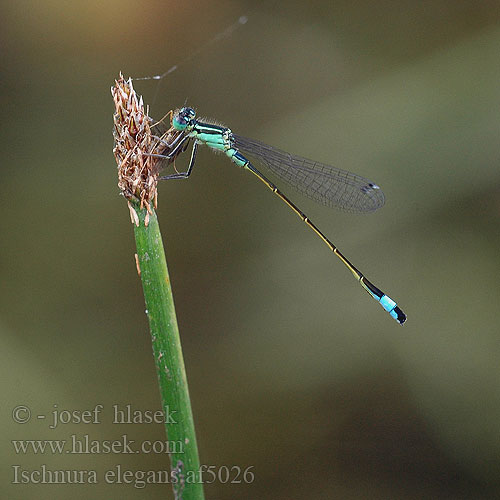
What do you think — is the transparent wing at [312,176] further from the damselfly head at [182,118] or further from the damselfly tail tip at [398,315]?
the damselfly tail tip at [398,315]

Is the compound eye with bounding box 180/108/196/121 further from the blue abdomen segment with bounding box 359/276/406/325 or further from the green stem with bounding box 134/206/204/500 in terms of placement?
the green stem with bounding box 134/206/204/500

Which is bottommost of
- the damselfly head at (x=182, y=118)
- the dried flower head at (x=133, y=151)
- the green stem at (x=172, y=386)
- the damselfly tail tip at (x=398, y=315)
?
the green stem at (x=172, y=386)

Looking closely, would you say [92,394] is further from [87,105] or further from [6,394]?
[87,105]

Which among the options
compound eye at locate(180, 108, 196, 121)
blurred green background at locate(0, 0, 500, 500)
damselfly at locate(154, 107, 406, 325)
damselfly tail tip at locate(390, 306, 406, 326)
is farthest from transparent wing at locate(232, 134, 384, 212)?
damselfly tail tip at locate(390, 306, 406, 326)

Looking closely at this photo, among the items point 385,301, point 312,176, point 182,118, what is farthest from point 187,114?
point 385,301

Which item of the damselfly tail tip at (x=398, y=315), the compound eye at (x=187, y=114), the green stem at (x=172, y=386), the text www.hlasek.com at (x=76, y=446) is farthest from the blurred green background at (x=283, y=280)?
the green stem at (x=172, y=386)

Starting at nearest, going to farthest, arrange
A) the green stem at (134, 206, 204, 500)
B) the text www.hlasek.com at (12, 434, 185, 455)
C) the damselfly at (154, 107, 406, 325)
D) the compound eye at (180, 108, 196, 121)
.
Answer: the green stem at (134, 206, 204, 500)
the text www.hlasek.com at (12, 434, 185, 455)
the compound eye at (180, 108, 196, 121)
the damselfly at (154, 107, 406, 325)
